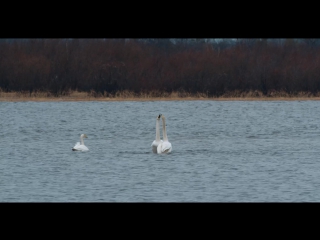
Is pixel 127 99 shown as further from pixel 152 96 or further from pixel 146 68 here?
pixel 146 68

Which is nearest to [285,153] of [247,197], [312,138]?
[312,138]

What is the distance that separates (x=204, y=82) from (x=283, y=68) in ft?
15.6

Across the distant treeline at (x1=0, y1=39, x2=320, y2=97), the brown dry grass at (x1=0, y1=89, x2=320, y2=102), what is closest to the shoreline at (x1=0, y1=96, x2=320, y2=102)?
the brown dry grass at (x1=0, y1=89, x2=320, y2=102)

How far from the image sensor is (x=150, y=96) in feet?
151

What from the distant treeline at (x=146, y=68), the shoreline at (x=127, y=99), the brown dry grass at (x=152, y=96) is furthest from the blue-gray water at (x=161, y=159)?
the distant treeline at (x=146, y=68)

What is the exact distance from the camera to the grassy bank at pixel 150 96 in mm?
45281

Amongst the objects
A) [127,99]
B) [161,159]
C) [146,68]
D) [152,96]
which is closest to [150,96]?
[152,96]

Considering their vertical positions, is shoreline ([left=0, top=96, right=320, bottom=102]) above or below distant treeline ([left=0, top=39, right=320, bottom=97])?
below

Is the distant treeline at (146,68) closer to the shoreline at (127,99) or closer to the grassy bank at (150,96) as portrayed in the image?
the grassy bank at (150,96)

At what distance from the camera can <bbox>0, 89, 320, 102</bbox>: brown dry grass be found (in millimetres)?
45281

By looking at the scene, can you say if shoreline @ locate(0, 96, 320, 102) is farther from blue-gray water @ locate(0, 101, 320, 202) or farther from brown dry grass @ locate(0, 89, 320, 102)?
blue-gray water @ locate(0, 101, 320, 202)

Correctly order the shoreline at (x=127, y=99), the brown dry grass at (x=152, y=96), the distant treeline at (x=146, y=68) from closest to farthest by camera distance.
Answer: the shoreline at (x=127, y=99) → the brown dry grass at (x=152, y=96) → the distant treeline at (x=146, y=68)

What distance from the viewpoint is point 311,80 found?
47000 millimetres

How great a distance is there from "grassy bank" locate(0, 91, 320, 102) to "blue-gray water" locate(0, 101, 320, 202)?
968 centimetres
